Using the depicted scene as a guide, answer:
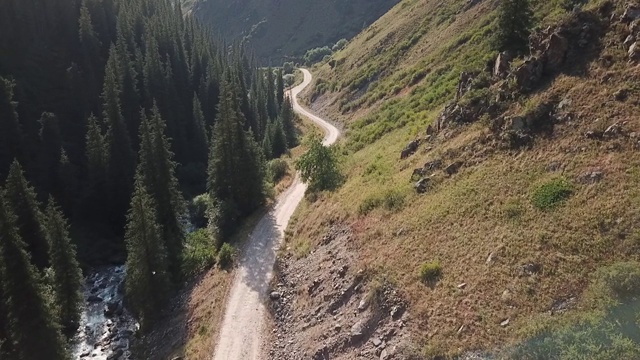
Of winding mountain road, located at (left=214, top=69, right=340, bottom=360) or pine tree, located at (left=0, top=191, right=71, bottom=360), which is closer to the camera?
winding mountain road, located at (left=214, top=69, right=340, bottom=360)

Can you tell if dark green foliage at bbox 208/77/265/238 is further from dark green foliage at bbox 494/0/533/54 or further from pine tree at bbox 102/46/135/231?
dark green foliage at bbox 494/0/533/54

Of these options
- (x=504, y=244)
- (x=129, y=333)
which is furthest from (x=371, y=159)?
(x=129, y=333)

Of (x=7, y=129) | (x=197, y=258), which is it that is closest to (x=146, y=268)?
(x=197, y=258)

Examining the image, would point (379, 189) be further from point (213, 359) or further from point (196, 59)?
point (196, 59)

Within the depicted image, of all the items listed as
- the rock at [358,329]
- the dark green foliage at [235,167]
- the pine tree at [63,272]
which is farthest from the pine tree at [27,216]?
the rock at [358,329]

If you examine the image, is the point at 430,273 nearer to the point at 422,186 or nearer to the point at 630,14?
the point at 422,186

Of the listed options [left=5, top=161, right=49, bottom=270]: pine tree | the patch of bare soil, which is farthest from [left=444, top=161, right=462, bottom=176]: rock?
[left=5, top=161, right=49, bottom=270]: pine tree
